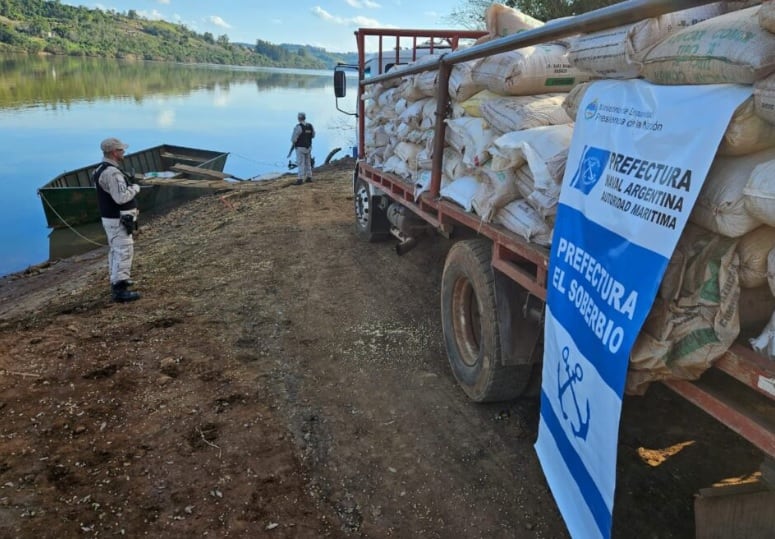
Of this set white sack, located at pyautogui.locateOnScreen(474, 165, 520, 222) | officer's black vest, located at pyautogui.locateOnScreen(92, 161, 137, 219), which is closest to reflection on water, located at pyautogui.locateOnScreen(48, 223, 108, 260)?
officer's black vest, located at pyautogui.locateOnScreen(92, 161, 137, 219)

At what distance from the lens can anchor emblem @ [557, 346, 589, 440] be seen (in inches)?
78.2

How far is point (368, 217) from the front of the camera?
7289 mm

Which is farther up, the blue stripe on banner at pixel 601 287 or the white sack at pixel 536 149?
the white sack at pixel 536 149

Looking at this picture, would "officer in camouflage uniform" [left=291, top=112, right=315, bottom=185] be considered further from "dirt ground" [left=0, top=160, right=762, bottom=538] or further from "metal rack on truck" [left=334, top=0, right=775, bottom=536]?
"metal rack on truck" [left=334, top=0, right=775, bottom=536]

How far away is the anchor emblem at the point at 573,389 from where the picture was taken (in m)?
1.99

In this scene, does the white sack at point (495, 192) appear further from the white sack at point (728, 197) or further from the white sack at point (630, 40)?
the white sack at point (728, 197)

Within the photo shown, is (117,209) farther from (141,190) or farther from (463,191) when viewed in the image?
(141,190)

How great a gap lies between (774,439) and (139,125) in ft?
114

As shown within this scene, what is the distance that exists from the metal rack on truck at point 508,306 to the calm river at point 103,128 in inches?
447

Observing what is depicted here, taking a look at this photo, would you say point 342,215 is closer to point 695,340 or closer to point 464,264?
point 464,264

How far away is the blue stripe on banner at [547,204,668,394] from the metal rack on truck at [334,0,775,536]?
240 mm

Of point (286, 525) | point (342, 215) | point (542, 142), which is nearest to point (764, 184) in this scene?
point (542, 142)

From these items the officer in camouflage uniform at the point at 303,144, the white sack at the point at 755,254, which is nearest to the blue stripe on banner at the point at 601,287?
the white sack at the point at 755,254

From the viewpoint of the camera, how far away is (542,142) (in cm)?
273
